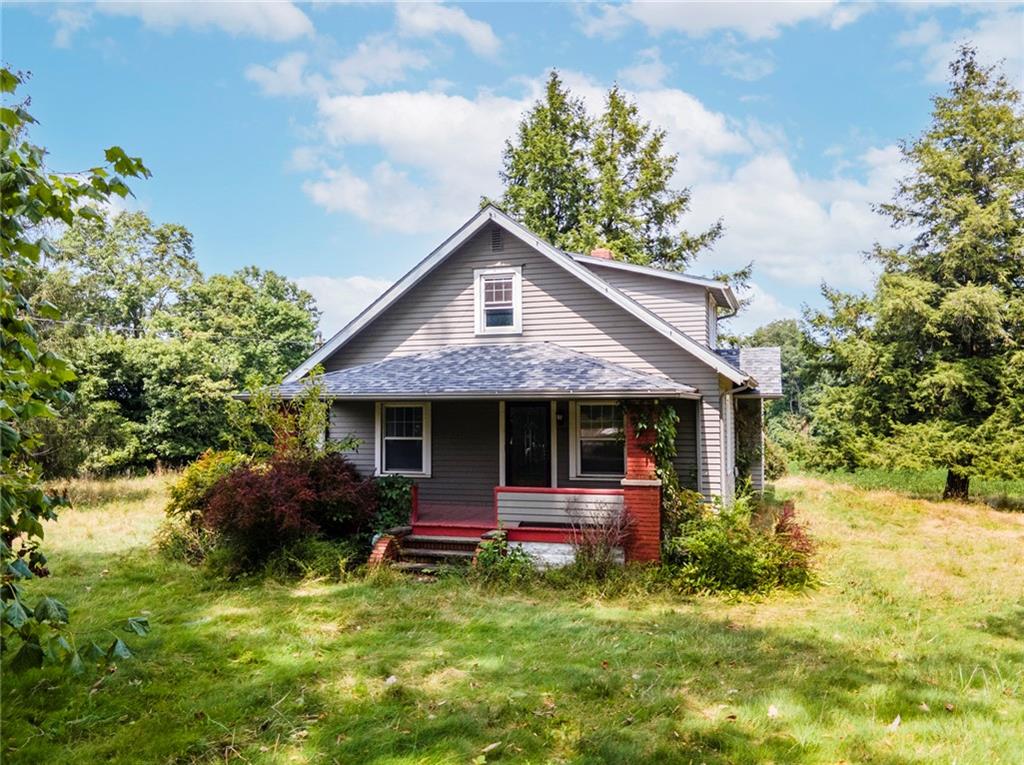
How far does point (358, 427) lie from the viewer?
13250 millimetres

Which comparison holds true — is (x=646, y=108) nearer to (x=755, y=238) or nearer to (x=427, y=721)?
(x=755, y=238)

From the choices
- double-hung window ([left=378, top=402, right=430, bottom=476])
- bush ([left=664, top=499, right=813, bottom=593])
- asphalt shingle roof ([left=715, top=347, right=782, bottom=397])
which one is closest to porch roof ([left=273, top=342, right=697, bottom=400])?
double-hung window ([left=378, top=402, right=430, bottom=476])

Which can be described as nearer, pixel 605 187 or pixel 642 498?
pixel 642 498

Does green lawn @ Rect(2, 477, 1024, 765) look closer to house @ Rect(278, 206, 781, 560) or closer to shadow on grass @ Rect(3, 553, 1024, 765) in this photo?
shadow on grass @ Rect(3, 553, 1024, 765)

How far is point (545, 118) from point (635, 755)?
28500 millimetres

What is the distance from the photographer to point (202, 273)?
42.6 m

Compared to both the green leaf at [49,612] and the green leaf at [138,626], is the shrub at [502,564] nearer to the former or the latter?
the green leaf at [138,626]

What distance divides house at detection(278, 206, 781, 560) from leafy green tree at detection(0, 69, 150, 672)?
7612 mm

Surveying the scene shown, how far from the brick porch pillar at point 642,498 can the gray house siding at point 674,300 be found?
4087 mm

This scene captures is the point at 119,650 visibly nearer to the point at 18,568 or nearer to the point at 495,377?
the point at 18,568

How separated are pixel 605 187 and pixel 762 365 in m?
13.2

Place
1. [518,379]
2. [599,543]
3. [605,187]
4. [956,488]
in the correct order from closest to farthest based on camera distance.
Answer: [599,543], [518,379], [956,488], [605,187]

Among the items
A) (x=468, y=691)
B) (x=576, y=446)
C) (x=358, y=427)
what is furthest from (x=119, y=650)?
(x=358, y=427)

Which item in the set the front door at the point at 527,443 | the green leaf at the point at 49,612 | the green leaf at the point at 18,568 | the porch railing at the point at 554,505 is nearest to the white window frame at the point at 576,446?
the front door at the point at 527,443
